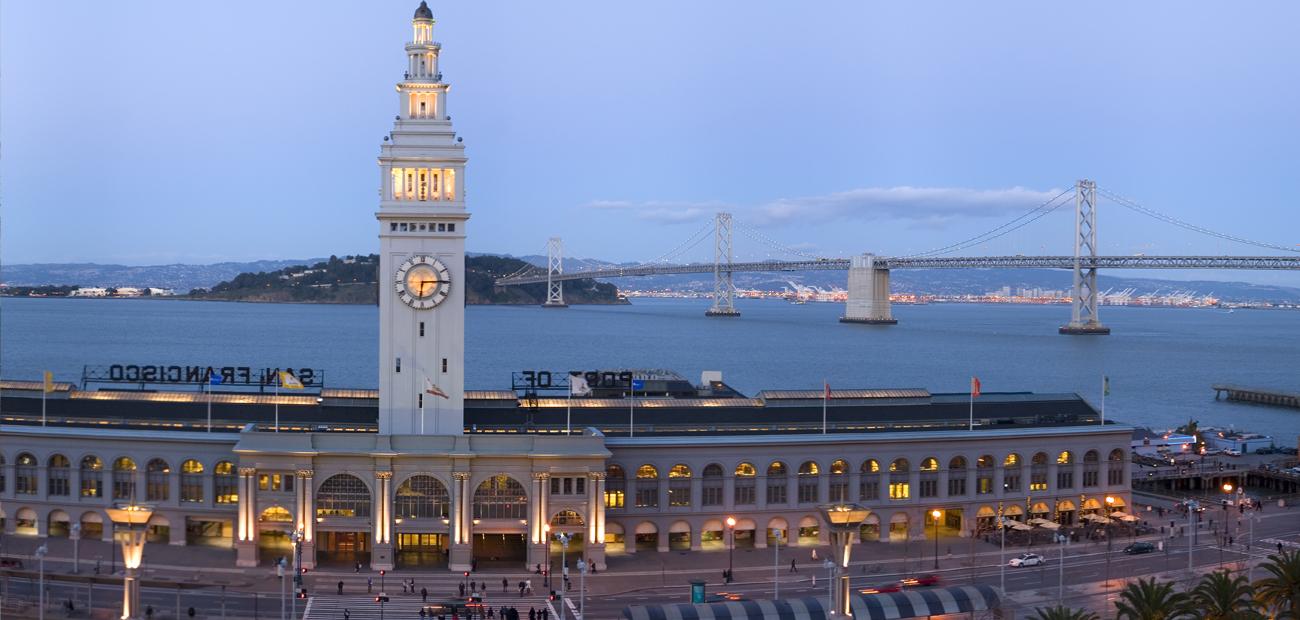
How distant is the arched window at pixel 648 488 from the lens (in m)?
61.0

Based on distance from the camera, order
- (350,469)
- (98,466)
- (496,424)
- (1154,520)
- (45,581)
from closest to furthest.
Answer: (45,581)
(350,469)
(98,466)
(496,424)
(1154,520)

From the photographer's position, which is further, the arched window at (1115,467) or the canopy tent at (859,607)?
the arched window at (1115,467)

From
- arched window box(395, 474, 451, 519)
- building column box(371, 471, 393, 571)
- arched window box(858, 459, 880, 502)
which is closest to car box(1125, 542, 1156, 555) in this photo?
arched window box(858, 459, 880, 502)

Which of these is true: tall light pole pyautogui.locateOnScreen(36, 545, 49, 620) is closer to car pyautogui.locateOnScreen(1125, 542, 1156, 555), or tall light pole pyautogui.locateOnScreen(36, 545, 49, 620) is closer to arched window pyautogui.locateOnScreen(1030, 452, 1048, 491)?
arched window pyautogui.locateOnScreen(1030, 452, 1048, 491)

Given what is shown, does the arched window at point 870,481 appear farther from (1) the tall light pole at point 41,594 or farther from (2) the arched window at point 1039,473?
(1) the tall light pole at point 41,594

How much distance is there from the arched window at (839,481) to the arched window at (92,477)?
3298cm

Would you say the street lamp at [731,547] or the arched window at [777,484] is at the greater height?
the arched window at [777,484]

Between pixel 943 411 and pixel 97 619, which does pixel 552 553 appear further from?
pixel 943 411

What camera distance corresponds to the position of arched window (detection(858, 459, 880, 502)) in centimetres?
6369

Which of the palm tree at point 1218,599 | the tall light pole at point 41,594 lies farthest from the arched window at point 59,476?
the palm tree at point 1218,599

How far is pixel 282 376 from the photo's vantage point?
62.5m

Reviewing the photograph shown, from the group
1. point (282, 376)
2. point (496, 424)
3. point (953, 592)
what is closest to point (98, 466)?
point (282, 376)

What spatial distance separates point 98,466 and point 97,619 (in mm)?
15877

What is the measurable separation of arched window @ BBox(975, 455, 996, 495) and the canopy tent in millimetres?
18864
